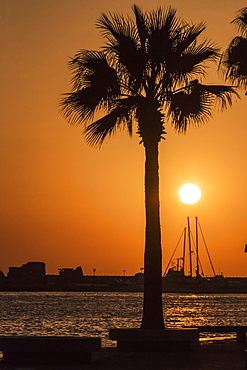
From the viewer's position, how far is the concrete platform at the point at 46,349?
1994 centimetres

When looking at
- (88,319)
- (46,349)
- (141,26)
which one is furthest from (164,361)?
(88,319)

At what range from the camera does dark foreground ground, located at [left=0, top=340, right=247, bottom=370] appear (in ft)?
63.2

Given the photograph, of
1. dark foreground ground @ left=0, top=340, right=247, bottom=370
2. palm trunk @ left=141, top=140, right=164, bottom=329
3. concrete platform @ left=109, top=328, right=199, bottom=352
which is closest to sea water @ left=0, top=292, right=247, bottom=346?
palm trunk @ left=141, top=140, right=164, bottom=329

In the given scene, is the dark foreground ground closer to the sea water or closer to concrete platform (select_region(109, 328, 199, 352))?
concrete platform (select_region(109, 328, 199, 352))

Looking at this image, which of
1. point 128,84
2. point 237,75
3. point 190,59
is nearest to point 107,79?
point 128,84

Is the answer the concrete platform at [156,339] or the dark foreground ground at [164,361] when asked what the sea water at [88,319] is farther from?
the dark foreground ground at [164,361]

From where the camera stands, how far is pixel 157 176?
25.7 m

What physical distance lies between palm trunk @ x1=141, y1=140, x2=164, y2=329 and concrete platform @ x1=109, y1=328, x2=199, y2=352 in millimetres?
1836

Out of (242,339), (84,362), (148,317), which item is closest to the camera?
(84,362)

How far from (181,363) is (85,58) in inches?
422

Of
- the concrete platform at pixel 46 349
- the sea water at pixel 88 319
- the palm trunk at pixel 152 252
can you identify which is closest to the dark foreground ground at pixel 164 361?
the concrete platform at pixel 46 349

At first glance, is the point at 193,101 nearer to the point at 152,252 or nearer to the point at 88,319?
the point at 152,252

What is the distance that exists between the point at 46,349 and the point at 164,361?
311 cm

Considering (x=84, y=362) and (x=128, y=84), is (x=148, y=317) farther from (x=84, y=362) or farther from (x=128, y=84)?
(x=128, y=84)
